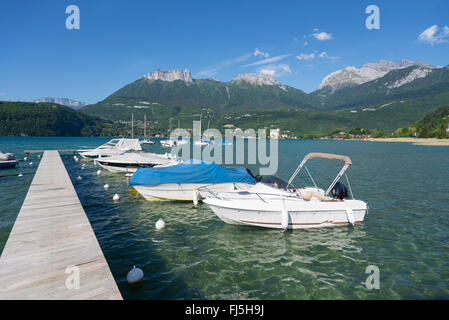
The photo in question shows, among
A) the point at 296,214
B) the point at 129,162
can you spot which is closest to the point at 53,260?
the point at 296,214

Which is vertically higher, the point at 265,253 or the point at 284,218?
the point at 284,218

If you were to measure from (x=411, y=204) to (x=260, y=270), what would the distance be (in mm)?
15444

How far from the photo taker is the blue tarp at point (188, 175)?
625 inches

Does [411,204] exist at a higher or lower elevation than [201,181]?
lower

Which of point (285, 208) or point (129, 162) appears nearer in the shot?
point (285, 208)

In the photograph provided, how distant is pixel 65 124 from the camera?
621 ft

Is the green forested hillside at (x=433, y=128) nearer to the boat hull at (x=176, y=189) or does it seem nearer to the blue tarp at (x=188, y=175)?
the blue tarp at (x=188, y=175)

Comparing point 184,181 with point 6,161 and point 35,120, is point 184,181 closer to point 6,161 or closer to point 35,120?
point 6,161

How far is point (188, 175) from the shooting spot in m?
16.0

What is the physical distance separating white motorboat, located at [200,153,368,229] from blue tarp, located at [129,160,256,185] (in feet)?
12.6

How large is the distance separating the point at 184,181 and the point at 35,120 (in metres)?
217
